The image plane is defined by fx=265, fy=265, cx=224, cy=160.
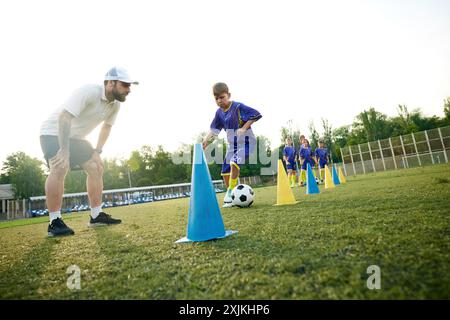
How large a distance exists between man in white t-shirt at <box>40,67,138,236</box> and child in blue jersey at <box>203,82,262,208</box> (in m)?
2.04

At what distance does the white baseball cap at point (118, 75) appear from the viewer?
368 centimetres

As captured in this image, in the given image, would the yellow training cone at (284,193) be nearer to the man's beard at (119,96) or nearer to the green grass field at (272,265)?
the green grass field at (272,265)

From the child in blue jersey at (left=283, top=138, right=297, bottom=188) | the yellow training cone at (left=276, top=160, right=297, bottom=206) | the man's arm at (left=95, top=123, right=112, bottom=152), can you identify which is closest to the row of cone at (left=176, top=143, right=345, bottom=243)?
the man's arm at (left=95, top=123, right=112, bottom=152)

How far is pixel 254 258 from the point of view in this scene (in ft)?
5.31

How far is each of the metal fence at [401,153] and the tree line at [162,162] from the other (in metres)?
12.5

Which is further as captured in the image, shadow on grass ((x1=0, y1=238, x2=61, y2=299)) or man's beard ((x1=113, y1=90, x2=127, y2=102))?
man's beard ((x1=113, y1=90, x2=127, y2=102))

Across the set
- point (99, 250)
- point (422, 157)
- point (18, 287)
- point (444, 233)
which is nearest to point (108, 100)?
point (99, 250)

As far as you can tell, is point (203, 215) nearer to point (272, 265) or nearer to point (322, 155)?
point (272, 265)

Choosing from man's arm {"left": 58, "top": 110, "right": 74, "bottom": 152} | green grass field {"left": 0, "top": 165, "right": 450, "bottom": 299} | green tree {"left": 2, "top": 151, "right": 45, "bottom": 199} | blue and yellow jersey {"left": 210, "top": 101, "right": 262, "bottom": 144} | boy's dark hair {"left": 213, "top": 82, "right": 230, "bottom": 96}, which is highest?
green tree {"left": 2, "top": 151, "right": 45, "bottom": 199}

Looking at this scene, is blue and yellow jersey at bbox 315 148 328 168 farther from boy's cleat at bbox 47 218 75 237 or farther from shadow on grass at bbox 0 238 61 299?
shadow on grass at bbox 0 238 61 299

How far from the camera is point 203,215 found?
2.46 m

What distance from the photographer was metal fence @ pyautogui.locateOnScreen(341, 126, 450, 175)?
85.7 ft

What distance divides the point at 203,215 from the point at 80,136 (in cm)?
266
